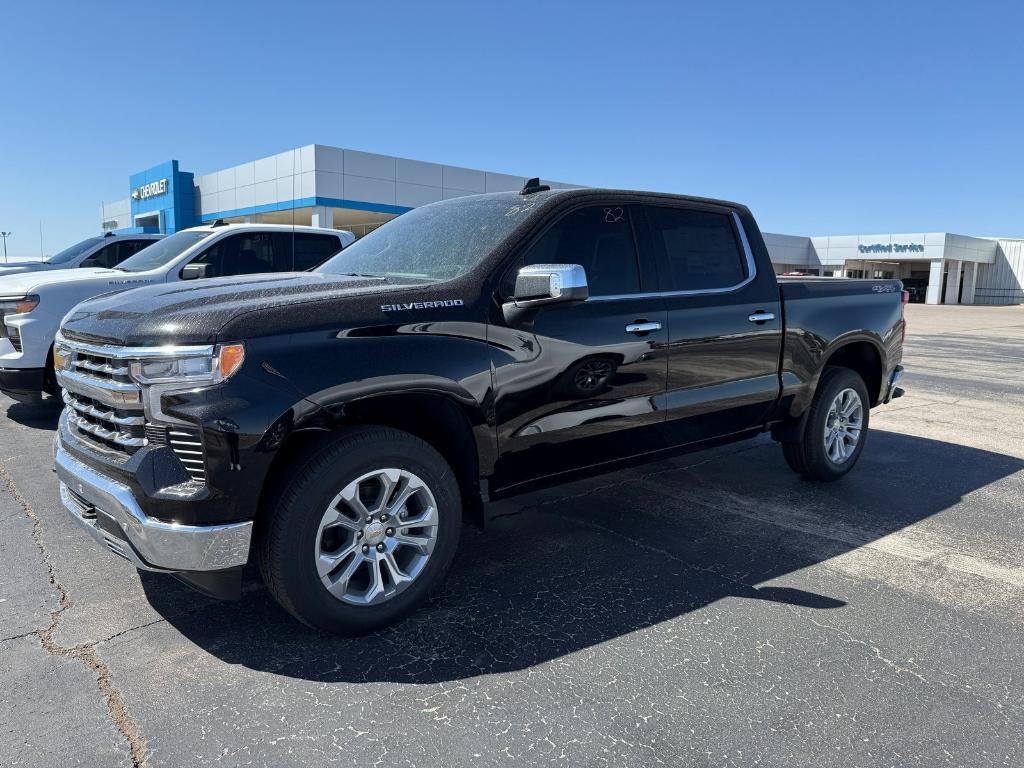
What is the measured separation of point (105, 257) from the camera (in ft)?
35.2

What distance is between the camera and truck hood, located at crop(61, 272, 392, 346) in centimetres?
279

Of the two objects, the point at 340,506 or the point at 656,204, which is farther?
the point at 656,204

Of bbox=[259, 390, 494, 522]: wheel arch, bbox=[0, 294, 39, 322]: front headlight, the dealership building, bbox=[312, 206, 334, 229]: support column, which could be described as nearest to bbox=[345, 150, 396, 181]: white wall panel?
the dealership building

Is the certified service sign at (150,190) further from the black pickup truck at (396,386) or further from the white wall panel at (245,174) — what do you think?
the black pickup truck at (396,386)

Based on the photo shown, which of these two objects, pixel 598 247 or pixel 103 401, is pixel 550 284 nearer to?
pixel 598 247

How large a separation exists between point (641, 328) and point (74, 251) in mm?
10067

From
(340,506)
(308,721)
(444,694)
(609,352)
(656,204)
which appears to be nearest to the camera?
(308,721)

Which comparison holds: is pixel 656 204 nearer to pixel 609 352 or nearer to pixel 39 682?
pixel 609 352

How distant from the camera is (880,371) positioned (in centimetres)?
577

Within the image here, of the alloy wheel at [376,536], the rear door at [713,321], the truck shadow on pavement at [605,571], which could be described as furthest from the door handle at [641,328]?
the alloy wheel at [376,536]

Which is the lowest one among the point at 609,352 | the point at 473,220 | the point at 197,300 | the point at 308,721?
the point at 308,721

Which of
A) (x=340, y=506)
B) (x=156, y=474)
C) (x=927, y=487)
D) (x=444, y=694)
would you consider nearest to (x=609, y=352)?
(x=340, y=506)

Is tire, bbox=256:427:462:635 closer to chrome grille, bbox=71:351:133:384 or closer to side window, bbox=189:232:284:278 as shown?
chrome grille, bbox=71:351:133:384

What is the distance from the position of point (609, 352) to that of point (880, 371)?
3050mm
